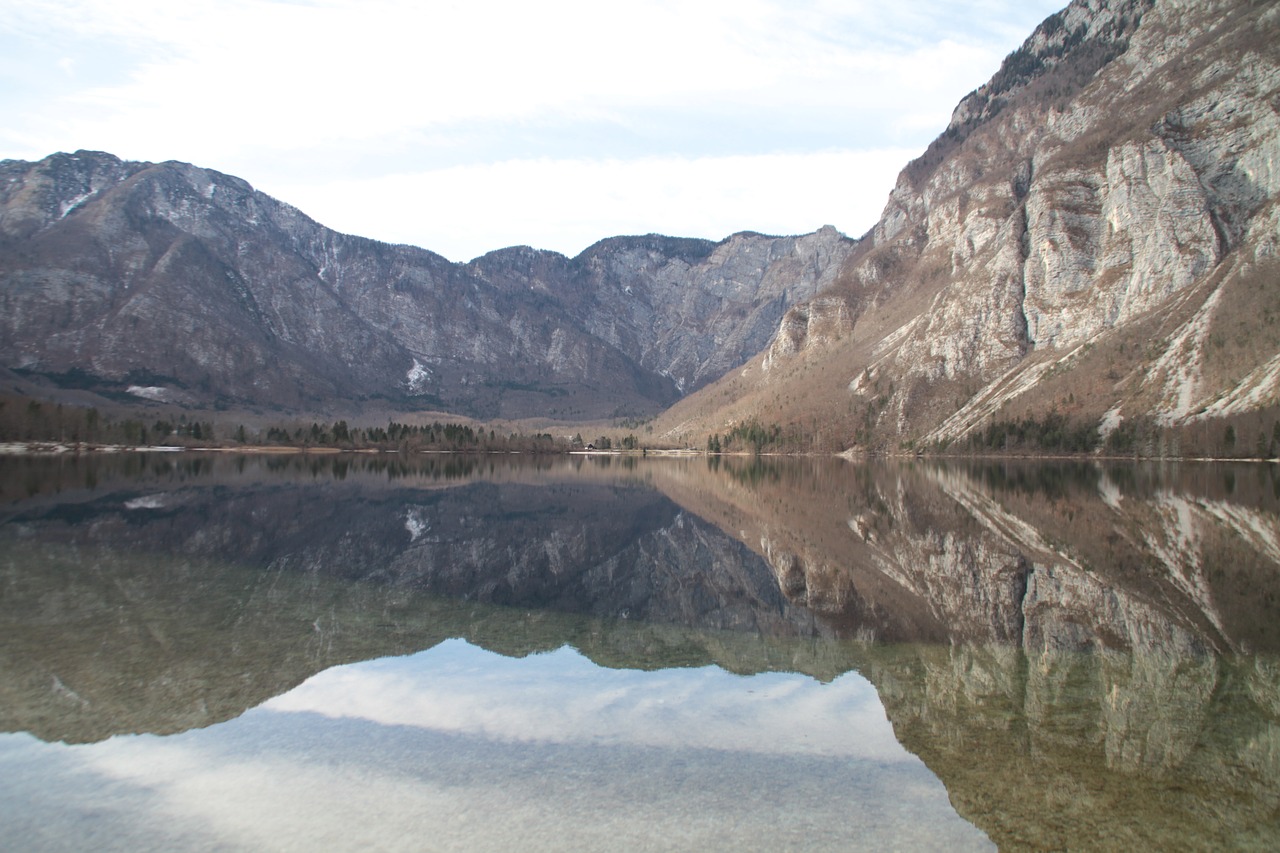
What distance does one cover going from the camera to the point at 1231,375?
5138 inches

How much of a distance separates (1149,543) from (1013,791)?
28.9 metres

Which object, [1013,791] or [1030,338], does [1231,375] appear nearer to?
[1030,338]

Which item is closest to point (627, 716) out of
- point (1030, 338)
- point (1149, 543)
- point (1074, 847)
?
point (1074, 847)

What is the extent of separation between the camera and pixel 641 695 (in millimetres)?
15719

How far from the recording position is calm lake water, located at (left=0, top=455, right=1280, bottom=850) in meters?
10.1

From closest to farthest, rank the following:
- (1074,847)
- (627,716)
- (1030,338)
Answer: (1074,847) < (627,716) < (1030,338)

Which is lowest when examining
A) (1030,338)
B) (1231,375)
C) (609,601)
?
(609,601)

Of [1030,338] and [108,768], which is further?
[1030,338]

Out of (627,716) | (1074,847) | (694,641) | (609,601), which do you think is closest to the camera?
(1074,847)

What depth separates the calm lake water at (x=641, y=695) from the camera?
10094mm

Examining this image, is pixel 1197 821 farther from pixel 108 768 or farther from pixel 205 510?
pixel 205 510

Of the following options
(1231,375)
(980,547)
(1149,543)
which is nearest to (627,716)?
(980,547)

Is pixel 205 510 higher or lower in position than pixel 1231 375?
lower

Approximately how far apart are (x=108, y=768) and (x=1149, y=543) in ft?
123
